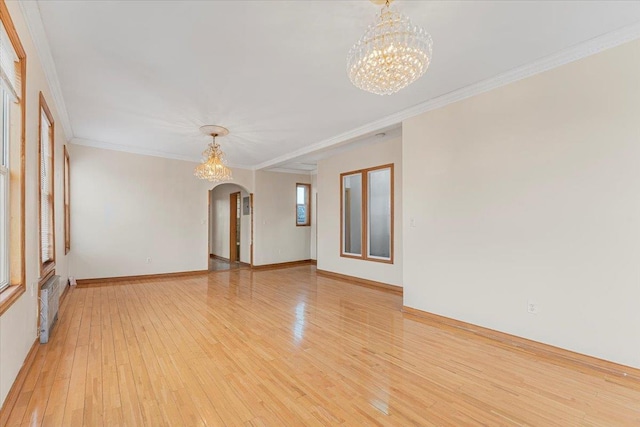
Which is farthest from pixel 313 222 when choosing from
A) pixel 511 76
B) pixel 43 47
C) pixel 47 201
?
pixel 43 47

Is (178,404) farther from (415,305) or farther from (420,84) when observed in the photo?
(420,84)

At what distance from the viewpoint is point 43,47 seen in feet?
8.82

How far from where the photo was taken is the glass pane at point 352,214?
646 centimetres

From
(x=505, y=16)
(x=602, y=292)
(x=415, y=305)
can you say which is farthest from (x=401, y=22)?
(x=415, y=305)

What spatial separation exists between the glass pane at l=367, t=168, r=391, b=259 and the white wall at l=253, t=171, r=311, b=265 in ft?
10.8

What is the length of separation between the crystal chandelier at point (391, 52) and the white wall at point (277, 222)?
6547 mm

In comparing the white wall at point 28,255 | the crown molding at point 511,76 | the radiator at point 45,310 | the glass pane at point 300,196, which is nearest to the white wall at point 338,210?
the crown molding at point 511,76

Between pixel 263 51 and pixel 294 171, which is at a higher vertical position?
pixel 263 51

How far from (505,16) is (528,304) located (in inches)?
105

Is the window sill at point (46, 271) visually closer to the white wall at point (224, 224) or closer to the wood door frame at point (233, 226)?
the white wall at point (224, 224)

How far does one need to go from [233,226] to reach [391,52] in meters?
8.52

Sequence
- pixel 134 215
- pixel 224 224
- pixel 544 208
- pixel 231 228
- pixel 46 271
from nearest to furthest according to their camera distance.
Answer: pixel 544 208 < pixel 46 271 < pixel 134 215 < pixel 231 228 < pixel 224 224

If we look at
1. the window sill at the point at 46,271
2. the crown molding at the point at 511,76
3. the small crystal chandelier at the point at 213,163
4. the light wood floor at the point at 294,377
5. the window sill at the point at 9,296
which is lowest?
the light wood floor at the point at 294,377

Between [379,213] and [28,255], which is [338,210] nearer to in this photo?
[379,213]
